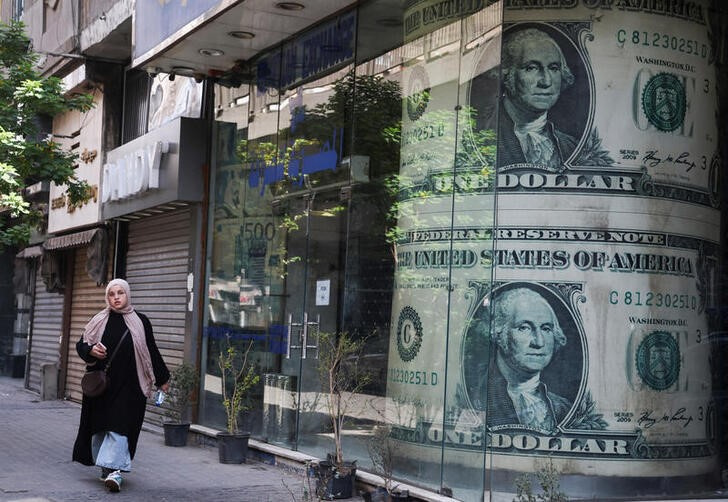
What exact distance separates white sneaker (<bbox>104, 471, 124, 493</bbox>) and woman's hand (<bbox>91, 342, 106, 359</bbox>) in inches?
39.6

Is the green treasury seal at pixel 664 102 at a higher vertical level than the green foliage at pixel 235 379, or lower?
higher

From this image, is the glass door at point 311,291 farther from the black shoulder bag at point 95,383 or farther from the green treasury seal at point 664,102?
the green treasury seal at point 664,102

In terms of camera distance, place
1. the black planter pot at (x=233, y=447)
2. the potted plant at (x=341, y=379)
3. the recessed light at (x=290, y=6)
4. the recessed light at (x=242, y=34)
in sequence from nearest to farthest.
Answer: the potted plant at (x=341, y=379)
the recessed light at (x=290, y=6)
the black planter pot at (x=233, y=447)
the recessed light at (x=242, y=34)

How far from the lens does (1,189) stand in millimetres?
12695

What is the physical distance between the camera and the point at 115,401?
9086 mm

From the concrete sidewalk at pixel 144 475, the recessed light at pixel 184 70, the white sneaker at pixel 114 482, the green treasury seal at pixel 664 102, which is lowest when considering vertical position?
the concrete sidewalk at pixel 144 475

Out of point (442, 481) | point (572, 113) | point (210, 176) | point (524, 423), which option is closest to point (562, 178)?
point (572, 113)

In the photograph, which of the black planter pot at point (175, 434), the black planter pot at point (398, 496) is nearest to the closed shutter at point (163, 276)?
the black planter pot at point (175, 434)

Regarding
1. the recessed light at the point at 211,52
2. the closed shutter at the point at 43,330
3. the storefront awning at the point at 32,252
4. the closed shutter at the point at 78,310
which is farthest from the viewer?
the storefront awning at the point at 32,252

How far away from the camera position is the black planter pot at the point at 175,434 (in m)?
12.3

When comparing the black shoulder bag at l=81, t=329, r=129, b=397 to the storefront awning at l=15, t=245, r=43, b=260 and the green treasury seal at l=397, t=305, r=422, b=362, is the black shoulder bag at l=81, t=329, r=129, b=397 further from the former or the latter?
the storefront awning at l=15, t=245, r=43, b=260

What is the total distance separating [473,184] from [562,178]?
657mm

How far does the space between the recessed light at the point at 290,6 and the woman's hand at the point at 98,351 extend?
364 centimetres
